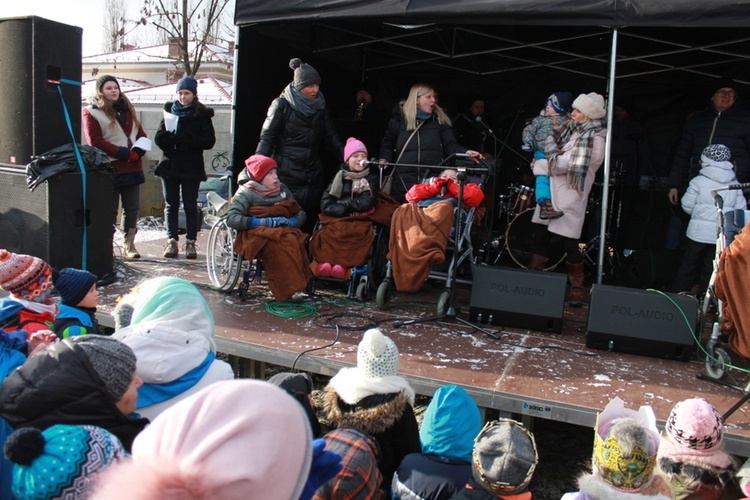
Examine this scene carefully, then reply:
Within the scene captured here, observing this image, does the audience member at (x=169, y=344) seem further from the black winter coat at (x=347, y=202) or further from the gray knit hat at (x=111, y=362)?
the black winter coat at (x=347, y=202)

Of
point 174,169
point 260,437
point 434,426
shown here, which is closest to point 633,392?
point 434,426

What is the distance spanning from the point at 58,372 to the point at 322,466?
72 cm

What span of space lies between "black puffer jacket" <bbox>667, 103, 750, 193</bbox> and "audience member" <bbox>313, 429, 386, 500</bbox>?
4.61 m

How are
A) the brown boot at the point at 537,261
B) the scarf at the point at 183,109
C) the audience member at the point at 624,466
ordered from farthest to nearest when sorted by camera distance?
the scarf at the point at 183,109
the brown boot at the point at 537,261
the audience member at the point at 624,466

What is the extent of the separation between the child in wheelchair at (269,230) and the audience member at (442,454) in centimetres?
270

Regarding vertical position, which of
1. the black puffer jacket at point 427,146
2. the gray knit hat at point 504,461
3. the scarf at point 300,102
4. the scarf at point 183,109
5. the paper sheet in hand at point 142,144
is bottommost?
the gray knit hat at point 504,461

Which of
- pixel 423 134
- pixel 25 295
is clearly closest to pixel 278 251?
pixel 423 134

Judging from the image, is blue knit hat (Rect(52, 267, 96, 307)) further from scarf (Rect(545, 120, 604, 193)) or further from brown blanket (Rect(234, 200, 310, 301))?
scarf (Rect(545, 120, 604, 193))

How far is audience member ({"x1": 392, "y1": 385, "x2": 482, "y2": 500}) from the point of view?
199 cm

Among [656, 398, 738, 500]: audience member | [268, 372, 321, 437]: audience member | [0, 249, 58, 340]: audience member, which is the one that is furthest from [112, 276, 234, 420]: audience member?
[656, 398, 738, 500]: audience member

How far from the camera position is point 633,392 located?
11.2 feet

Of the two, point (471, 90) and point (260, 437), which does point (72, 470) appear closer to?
point (260, 437)

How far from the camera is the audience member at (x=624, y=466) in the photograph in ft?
5.67

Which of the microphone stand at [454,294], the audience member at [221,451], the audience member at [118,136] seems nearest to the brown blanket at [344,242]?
the microphone stand at [454,294]
